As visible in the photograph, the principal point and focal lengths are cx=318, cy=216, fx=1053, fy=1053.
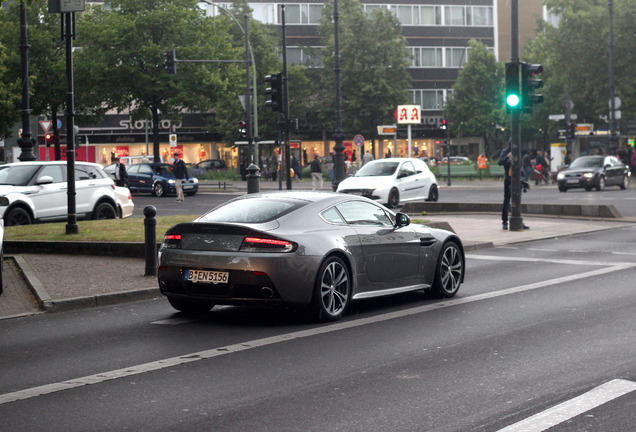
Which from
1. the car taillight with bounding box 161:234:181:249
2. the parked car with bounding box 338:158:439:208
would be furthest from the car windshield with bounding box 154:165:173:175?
the car taillight with bounding box 161:234:181:249

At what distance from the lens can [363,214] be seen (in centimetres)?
1134

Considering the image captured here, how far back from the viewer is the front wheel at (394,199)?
33.0 metres

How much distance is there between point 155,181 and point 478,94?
50.2 meters

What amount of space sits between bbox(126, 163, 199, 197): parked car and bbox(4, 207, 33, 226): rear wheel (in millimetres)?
22906

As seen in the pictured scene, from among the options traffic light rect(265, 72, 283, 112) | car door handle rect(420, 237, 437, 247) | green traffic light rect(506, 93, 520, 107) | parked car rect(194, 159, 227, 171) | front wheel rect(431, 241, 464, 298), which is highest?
traffic light rect(265, 72, 283, 112)

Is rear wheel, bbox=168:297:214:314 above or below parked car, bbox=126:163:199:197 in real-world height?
below

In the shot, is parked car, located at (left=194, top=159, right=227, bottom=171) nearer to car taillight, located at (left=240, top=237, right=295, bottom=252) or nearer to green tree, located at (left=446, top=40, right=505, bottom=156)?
green tree, located at (left=446, top=40, right=505, bottom=156)

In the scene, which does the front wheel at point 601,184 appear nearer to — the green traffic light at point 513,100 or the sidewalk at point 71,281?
the green traffic light at point 513,100

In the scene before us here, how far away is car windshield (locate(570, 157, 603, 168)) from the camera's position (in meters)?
45.0

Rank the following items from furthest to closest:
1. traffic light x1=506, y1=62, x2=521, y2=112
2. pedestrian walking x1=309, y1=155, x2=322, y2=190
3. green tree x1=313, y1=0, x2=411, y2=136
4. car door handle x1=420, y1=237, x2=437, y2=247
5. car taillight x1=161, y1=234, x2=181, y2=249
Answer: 1. green tree x1=313, y1=0, x2=411, y2=136
2. pedestrian walking x1=309, y1=155, x2=322, y2=190
3. traffic light x1=506, y1=62, x2=521, y2=112
4. car door handle x1=420, y1=237, x2=437, y2=247
5. car taillight x1=161, y1=234, x2=181, y2=249

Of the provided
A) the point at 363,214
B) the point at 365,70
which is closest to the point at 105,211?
the point at 363,214

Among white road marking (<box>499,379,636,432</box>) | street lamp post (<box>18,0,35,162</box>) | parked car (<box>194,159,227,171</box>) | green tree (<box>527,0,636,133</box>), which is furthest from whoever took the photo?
parked car (<box>194,159,227,171</box>)

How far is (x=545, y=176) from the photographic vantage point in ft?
189

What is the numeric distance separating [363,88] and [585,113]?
1770 cm
